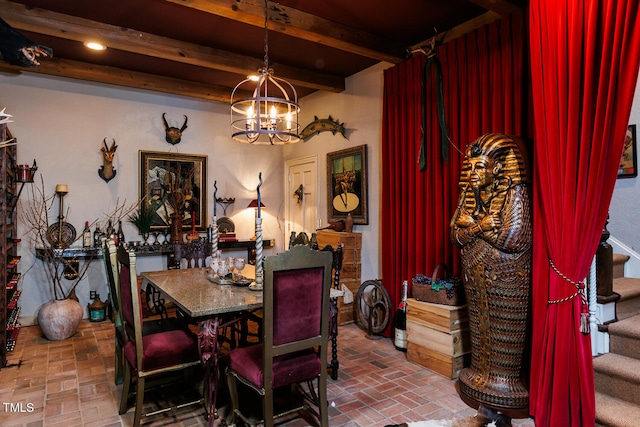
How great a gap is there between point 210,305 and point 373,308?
2.36m

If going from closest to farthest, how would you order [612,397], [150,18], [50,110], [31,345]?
[612,397]
[150,18]
[31,345]
[50,110]

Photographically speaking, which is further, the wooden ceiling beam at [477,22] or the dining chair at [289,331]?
the wooden ceiling beam at [477,22]

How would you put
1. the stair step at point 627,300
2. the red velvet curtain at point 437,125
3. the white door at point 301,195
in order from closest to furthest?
the stair step at point 627,300, the red velvet curtain at point 437,125, the white door at point 301,195

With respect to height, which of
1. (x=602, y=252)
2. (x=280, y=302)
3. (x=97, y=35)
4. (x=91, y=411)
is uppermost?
(x=97, y=35)

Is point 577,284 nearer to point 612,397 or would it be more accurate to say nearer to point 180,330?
point 612,397

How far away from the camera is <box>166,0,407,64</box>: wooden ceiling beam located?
309cm

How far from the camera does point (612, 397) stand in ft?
7.99

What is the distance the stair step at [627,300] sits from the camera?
2.82 m

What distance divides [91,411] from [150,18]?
3223mm

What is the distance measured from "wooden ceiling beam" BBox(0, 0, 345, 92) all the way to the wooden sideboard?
193cm

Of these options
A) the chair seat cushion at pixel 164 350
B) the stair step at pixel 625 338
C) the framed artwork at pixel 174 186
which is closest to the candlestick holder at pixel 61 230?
the framed artwork at pixel 174 186

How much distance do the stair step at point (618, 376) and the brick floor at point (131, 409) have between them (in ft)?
1.74

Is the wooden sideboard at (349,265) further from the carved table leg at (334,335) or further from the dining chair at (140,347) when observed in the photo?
the dining chair at (140,347)

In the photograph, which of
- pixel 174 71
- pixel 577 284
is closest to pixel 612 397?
pixel 577 284
